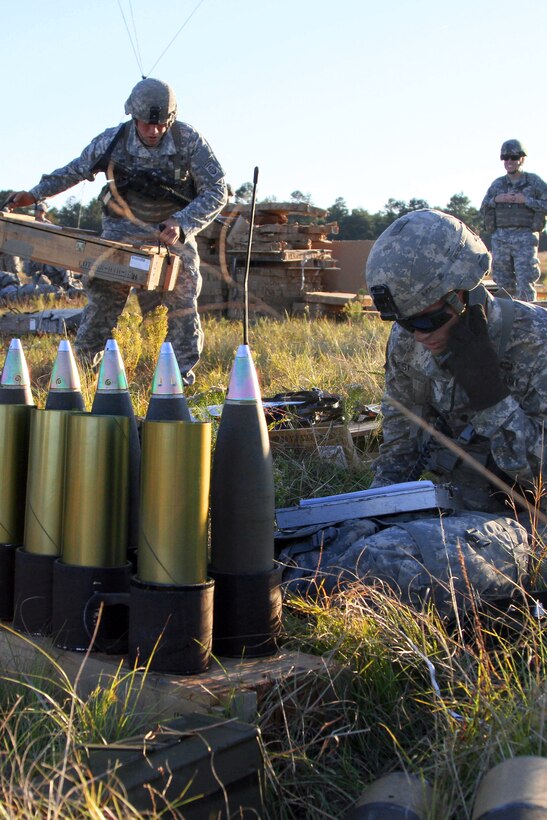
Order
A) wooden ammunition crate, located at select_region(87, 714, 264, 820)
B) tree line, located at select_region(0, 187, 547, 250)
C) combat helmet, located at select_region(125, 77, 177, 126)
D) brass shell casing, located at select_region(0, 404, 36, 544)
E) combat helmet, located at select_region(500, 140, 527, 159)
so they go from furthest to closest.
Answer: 1. tree line, located at select_region(0, 187, 547, 250)
2. combat helmet, located at select_region(500, 140, 527, 159)
3. combat helmet, located at select_region(125, 77, 177, 126)
4. brass shell casing, located at select_region(0, 404, 36, 544)
5. wooden ammunition crate, located at select_region(87, 714, 264, 820)

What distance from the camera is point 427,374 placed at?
3.69 meters

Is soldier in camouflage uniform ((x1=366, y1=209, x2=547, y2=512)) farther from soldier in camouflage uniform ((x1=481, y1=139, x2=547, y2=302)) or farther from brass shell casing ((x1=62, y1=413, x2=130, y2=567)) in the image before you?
soldier in camouflage uniform ((x1=481, y1=139, x2=547, y2=302))

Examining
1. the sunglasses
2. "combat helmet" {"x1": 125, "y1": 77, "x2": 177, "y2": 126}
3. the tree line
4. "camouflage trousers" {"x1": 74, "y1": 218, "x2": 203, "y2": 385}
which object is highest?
the tree line

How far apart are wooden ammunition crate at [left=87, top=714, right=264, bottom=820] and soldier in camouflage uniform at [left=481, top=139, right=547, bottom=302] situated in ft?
40.6

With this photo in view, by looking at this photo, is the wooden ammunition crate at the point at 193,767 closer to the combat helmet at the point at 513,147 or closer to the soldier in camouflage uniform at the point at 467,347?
the soldier in camouflage uniform at the point at 467,347

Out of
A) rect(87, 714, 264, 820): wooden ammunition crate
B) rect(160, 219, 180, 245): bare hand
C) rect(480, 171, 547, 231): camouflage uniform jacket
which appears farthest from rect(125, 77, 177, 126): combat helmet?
rect(480, 171, 547, 231): camouflage uniform jacket

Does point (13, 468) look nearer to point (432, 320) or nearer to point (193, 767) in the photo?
point (193, 767)

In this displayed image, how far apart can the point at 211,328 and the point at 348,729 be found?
890cm

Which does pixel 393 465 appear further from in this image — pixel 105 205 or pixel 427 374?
pixel 105 205

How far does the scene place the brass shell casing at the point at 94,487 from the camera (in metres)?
2.32

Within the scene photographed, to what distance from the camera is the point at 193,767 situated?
177 centimetres

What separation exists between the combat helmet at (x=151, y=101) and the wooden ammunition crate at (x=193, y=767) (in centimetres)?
539

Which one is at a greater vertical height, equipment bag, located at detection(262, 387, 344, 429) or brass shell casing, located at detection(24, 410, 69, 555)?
equipment bag, located at detection(262, 387, 344, 429)

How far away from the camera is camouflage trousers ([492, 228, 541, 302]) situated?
45.1ft
